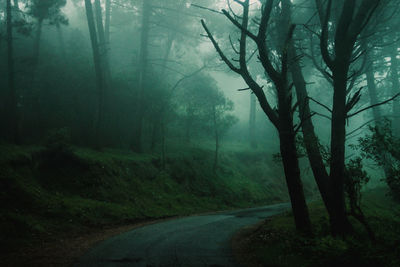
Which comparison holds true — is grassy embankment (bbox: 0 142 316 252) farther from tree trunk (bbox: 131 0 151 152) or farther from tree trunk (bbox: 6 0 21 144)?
tree trunk (bbox: 6 0 21 144)

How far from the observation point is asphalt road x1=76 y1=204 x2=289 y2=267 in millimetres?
6917

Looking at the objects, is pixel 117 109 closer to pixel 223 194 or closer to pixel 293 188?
pixel 223 194

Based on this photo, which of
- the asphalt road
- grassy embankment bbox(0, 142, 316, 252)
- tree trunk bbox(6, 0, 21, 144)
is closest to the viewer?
the asphalt road

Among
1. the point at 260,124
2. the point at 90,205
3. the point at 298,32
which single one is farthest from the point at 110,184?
the point at 260,124

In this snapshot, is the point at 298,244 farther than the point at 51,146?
No

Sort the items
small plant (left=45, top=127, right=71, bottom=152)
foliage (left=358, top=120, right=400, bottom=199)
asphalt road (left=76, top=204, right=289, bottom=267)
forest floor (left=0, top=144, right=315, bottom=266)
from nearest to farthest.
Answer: asphalt road (left=76, top=204, right=289, bottom=267) < foliage (left=358, top=120, right=400, bottom=199) < forest floor (left=0, top=144, right=315, bottom=266) < small plant (left=45, top=127, right=71, bottom=152)

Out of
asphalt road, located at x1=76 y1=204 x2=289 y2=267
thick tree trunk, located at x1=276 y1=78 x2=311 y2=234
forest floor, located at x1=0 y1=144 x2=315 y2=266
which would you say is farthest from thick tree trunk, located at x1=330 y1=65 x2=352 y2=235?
forest floor, located at x1=0 y1=144 x2=315 y2=266

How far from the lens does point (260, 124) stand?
47.4 meters

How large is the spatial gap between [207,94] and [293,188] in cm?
2271

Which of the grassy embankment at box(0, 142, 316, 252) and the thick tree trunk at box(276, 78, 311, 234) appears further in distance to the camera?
the grassy embankment at box(0, 142, 316, 252)

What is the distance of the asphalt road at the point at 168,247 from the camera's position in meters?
6.92

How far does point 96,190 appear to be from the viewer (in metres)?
14.5

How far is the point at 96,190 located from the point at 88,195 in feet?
2.04

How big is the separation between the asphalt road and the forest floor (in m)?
0.81
